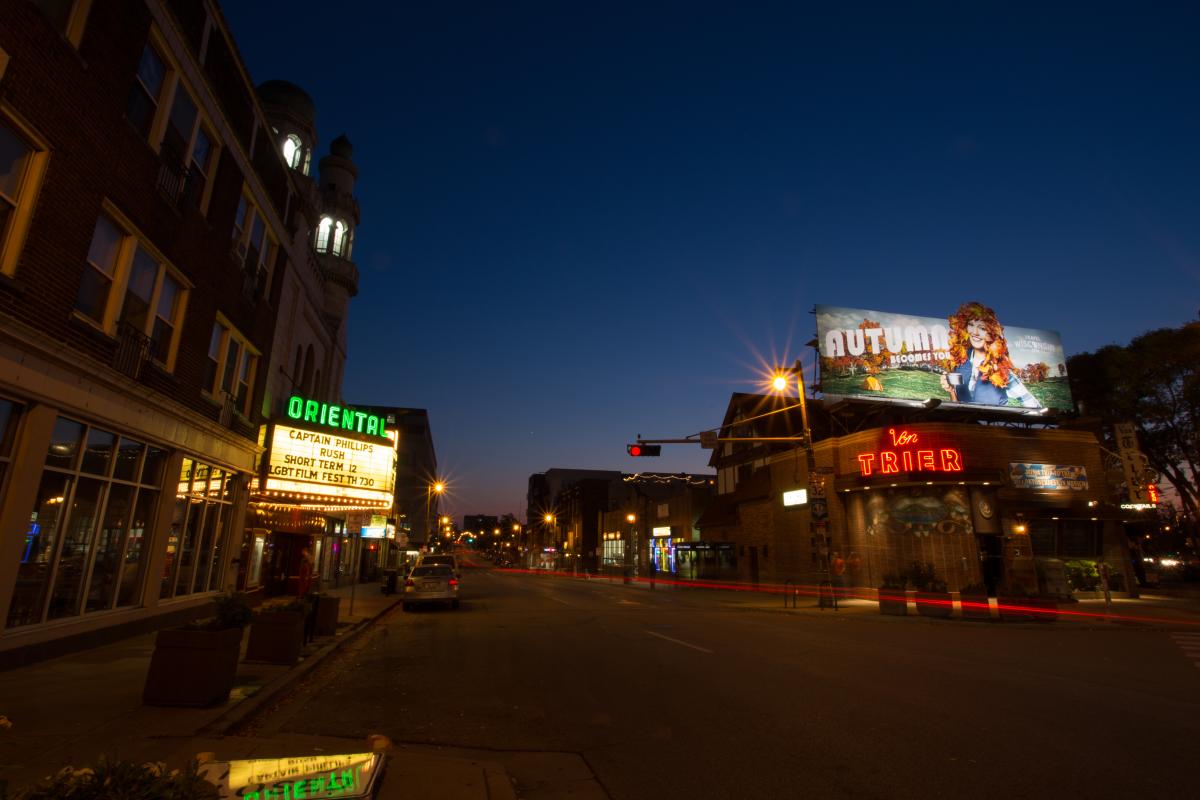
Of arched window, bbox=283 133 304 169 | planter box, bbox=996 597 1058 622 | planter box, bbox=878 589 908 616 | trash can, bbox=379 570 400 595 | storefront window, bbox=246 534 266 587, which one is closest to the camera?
planter box, bbox=996 597 1058 622

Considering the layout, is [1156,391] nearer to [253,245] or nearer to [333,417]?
[333,417]

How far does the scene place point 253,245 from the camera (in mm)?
17859

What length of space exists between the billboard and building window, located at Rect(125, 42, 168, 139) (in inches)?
1149

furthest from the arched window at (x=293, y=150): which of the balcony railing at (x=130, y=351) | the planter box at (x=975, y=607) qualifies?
the planter box at (x=975, y=607)

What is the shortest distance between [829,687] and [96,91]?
14.8 metres

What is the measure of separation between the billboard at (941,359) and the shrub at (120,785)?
3282 cm

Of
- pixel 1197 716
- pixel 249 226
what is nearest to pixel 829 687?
pixel 1197 716

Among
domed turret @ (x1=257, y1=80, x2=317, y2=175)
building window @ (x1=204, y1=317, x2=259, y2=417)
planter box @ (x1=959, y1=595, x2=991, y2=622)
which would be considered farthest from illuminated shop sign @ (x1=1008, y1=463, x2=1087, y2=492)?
domed turret @ (x1=257, y1=80, x2=317, y2=175)

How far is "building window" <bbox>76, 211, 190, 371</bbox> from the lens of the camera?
10.7m

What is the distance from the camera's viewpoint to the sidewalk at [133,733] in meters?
5.20

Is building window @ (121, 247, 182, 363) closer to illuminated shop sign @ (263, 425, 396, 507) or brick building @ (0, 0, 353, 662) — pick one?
brick building @ (0, 0, 353, 662)

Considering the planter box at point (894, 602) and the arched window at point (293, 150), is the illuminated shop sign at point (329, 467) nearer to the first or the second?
the arched window at point (293, 150)

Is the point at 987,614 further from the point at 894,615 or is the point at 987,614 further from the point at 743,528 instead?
the point at 743,528

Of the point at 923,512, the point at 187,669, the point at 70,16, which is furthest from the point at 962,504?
the point at 70,16
